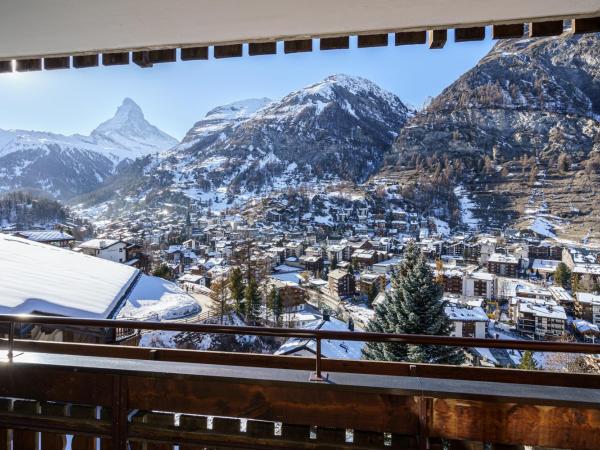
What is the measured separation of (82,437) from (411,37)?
2.12 metres

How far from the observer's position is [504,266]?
1102 inches

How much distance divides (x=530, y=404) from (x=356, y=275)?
26679 mm

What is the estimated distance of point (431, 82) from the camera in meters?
60.2

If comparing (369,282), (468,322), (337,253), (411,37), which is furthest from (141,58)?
(337,253)

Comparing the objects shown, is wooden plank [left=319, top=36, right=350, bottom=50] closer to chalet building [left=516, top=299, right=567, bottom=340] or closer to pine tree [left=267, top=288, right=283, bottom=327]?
pine tree [left=267, top=288, right=283, bottom=327]

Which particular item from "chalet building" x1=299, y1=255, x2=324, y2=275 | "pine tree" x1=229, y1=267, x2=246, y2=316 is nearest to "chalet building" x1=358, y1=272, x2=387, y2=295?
"chalet building" x1=299, y1=255, x2=324, y2=275

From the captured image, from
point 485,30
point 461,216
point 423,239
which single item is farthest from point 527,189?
point 485,30

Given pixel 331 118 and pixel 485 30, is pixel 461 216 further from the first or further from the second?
pixel 485 30

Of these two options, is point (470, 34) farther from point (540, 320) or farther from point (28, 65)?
point (540, 320)

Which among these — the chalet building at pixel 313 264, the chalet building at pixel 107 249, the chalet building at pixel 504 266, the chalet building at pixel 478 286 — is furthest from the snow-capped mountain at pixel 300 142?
the chalet building at pixel 478 286

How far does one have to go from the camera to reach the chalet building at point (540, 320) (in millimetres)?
17547

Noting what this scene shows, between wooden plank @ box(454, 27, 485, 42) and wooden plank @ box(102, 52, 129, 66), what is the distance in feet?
5.40

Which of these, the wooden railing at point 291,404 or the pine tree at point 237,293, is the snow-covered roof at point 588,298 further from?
the wooden railing at point 291,404

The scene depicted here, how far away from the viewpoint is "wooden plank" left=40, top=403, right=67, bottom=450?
131 cm
